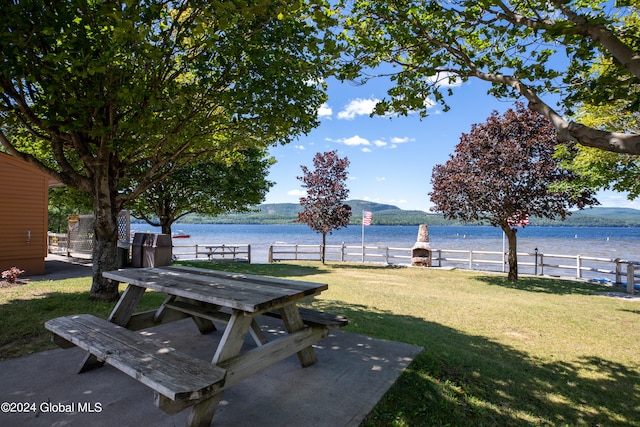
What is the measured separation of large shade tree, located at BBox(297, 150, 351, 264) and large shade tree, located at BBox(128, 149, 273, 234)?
298cm

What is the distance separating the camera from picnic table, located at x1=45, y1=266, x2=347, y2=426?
2096 millimetres

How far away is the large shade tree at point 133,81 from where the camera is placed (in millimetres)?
4504

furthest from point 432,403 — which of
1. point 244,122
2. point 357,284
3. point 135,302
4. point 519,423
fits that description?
point 357,284

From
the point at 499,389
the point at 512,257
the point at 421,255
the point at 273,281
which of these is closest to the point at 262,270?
the point at 421,255

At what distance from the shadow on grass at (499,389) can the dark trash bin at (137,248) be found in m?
9.16

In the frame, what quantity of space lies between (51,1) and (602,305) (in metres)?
13.0

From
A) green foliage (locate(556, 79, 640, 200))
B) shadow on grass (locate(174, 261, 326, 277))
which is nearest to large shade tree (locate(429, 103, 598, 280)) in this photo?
green foliage (locate(556, 79, 640, 200))

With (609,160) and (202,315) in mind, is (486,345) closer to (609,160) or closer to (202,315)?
(202,315)

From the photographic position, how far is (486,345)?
5.21 meters

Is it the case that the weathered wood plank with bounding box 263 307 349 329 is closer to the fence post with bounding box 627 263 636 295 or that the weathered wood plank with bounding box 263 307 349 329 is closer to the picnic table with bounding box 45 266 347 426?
the picnic table with bounding box 45 266 347 426

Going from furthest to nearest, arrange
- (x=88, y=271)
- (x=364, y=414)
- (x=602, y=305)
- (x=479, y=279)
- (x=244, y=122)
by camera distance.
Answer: (x=479, y=279) → (x=88, y=271) → (x=602, y=305) → (x=244, y=122) → (x=364, y=414)

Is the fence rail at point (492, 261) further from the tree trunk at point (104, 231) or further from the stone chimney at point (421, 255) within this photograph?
the tree trunk at point (104, 231)

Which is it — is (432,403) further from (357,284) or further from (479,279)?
(479,279)

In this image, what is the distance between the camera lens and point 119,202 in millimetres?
6531
